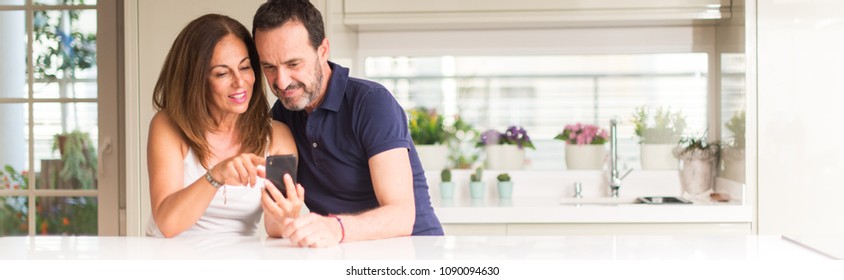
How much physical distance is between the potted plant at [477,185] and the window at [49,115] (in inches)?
61.5

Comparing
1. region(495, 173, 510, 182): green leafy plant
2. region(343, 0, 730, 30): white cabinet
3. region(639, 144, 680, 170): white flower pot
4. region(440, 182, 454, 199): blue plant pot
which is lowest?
region(440, 182, 454, 199): blue plant pot

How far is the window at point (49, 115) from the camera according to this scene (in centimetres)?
390

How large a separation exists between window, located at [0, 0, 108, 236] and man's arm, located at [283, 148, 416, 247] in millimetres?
2242

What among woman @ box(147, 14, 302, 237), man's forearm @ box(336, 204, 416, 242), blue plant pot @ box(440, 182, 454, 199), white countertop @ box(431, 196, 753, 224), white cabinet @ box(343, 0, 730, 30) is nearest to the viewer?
man's forearm @ box(336, 204, 416, 242)

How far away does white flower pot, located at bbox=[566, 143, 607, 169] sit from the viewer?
392 centimetres

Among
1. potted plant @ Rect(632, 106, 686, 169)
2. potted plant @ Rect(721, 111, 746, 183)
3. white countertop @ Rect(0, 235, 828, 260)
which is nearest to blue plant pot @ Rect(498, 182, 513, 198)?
potted plant @ Rect(632, 106, 686, 169)

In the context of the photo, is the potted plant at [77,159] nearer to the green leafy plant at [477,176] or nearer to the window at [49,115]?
the window at [49,115]

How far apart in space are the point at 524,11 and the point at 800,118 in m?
1.08

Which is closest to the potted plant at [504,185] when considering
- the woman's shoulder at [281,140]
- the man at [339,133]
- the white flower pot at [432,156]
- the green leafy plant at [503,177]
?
the green leafy plant at [503,177]

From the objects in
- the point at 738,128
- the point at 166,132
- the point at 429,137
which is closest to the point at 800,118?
the point at 738,128

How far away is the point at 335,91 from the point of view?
2.14 m

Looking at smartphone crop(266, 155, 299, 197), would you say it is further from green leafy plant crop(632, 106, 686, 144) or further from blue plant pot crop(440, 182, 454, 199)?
green leafy plant crop(632, 106, 686, 144)

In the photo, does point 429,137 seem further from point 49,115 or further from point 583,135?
point 49,115

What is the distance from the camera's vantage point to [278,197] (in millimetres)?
1736
